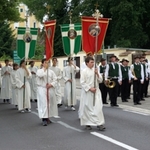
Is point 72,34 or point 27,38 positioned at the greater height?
point 72,34

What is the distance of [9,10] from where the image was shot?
24.5 meters

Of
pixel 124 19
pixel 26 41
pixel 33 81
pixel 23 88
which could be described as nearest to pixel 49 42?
pixel 23 88

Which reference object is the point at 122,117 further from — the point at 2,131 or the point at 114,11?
the point at 114,11

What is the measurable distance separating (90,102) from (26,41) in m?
8.16

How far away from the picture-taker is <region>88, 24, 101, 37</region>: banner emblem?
1118cm

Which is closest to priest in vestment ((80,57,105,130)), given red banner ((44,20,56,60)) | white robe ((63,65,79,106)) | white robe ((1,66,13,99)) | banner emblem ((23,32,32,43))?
red banner ((44,20,56,60))

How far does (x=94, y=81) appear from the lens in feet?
32.8

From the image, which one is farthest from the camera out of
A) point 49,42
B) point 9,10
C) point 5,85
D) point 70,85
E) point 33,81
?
point 9,10

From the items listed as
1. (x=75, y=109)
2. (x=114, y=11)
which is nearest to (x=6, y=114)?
(x=75, y=109)

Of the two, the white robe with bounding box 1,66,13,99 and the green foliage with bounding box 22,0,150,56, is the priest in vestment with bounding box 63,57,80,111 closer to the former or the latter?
the white robe with bounding box 1,66,13,99

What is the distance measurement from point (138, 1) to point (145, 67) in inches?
921

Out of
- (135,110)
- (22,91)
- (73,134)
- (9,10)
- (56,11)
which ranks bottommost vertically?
(73,134)

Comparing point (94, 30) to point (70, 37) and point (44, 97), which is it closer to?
point (44, 97)

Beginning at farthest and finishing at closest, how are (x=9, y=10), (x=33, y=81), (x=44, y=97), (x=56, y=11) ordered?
(x=56, y=11), (x=9, y=10), (x=33, y=81), (x=44, y=97)
